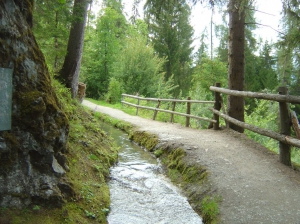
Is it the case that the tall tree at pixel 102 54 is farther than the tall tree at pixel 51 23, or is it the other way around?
the tall tree at pixel 102 54

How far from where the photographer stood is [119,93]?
2100 centimetres

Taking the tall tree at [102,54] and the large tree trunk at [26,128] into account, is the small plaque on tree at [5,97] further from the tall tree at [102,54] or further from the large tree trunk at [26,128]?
the tall tree at [102,54]

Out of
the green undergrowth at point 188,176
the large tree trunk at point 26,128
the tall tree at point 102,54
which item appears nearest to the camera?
the large tree trunk at point 26,128

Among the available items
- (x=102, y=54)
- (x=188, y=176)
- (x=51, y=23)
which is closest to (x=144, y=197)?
(x=188, y=176)

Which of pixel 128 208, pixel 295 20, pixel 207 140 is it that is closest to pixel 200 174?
pixel 128 208

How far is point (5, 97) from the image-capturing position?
284 centimetres

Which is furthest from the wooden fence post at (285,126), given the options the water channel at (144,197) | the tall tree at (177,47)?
the tall tree at (177,47)

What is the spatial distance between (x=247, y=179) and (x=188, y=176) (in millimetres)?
1074

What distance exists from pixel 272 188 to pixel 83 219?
2.73 m

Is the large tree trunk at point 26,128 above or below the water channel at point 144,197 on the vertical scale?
above

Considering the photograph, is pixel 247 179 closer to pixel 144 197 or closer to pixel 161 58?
pixel 144 197

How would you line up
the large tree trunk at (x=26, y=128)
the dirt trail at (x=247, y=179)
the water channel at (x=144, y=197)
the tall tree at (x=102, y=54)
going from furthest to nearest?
1. the tall tree at (x=102, y=54)
2. the water channel at (x=144, y=197)
3. the dirt trail at (x=247, y=179)
4. the large tree trunk at (x=26, y=128)

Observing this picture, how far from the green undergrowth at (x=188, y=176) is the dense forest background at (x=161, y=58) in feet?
10.4

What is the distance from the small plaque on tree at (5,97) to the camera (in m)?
2.81
